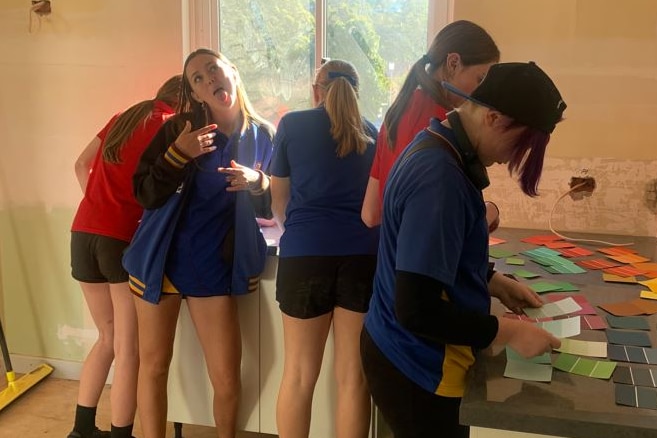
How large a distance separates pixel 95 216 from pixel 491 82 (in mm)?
1614

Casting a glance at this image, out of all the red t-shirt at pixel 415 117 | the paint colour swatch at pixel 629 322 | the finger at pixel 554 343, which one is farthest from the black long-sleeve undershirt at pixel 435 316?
the red t-shirt at pixel 415 117

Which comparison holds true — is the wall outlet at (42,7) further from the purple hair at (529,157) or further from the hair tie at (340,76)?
the purple hair at (529,157)

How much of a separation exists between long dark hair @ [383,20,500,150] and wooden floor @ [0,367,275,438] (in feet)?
5.46

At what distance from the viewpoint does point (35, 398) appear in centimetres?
277

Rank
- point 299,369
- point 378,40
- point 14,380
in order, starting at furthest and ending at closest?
point 14,380
point 378,40
point 299,369

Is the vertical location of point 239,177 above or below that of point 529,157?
below

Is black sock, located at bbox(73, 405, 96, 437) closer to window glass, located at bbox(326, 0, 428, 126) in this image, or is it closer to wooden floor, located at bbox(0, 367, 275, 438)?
wooden floor, located at bbox(0, 367, 275, 438)

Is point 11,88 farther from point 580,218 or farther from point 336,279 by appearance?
point 580,218

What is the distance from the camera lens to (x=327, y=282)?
179cm

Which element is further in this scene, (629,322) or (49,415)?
(49,415)

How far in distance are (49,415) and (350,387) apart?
4.92ft

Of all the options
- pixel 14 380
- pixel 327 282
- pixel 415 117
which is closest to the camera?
pixel 415 117

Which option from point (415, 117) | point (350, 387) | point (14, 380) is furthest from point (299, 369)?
point (14, 380)

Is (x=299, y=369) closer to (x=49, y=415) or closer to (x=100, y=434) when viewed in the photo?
(x=100, y=434)
